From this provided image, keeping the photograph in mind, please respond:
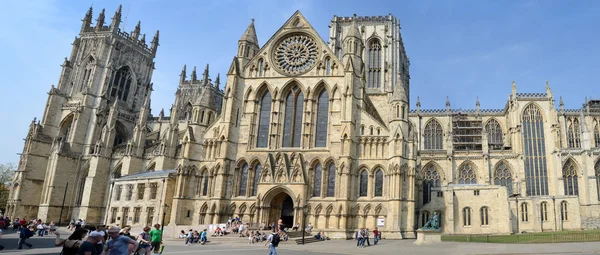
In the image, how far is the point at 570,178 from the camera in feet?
164

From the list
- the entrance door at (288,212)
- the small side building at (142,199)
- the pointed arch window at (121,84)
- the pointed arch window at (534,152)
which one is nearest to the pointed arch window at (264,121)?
the entrance door at (288,212)

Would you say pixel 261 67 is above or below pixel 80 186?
above

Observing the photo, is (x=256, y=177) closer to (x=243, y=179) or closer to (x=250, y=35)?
(x=243, y=179)

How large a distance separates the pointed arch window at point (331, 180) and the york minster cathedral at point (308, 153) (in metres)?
0.12

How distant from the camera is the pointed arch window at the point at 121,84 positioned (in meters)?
64.6

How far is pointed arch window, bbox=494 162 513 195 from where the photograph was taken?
51.3 m

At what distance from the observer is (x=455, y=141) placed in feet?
202

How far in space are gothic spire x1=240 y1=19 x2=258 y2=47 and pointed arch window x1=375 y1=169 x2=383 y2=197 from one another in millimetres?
18211

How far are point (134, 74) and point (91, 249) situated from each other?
67190 mm

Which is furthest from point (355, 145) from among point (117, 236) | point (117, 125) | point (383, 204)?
point (117, 125)

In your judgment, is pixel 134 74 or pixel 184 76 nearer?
pixel 134 74

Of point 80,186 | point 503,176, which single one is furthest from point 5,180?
point 503,176

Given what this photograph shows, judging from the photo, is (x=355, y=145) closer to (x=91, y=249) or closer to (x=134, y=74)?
(x=91, y=249)

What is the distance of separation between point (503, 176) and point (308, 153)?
3136cm
